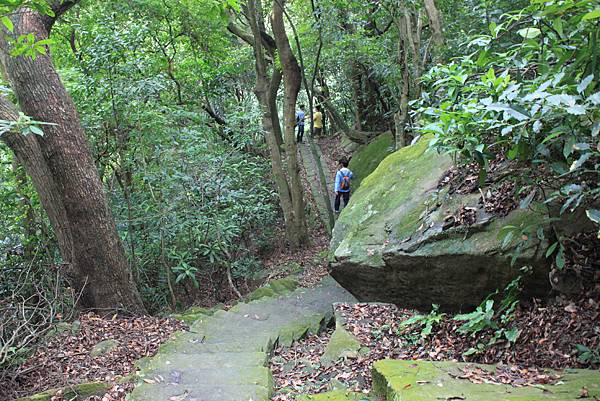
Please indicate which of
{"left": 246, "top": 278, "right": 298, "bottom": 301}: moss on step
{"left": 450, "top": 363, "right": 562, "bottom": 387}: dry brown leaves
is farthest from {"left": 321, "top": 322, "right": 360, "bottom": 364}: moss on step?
{"left": 246, "top": 278, "right": 298, "bottom": 301}: moss on step

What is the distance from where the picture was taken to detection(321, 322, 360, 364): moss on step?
15.5 ft

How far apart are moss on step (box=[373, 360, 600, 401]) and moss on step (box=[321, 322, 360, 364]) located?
3.43 feet

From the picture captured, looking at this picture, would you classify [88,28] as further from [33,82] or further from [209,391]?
[209,391]

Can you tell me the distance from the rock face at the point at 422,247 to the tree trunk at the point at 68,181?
3.04 metres

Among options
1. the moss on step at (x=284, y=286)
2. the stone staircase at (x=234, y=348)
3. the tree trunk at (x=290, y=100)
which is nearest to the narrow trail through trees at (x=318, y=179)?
the tree trunk at (x=290, y=100)

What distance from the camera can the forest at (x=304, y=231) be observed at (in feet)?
10.6

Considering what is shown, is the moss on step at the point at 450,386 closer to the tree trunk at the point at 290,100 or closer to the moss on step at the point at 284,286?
the moss on step at the point at 284,286

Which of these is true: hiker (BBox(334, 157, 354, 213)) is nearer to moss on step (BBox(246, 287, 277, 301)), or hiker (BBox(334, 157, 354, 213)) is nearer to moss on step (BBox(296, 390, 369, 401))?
moss on step (BBox(246, 287, 277, 301))

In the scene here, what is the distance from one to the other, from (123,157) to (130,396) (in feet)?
15.7

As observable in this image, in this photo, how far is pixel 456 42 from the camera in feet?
28.4

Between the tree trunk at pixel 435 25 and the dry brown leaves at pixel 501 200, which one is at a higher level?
the tree trunk at pixel 435 25

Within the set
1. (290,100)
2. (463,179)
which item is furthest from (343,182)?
(463,179)

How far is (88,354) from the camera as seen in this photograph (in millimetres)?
4844

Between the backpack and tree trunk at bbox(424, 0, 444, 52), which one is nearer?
tree trunk at bbox(424, 0, 444, 52)
